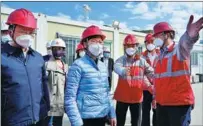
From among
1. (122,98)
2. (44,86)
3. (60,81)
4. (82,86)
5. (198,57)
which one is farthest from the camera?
(198,57)

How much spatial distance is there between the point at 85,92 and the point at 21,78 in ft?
2.62

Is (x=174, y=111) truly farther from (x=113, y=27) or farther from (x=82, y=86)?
(x=113, y=27)

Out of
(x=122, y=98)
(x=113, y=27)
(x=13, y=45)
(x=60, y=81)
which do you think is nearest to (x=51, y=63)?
(x=60, y=81)

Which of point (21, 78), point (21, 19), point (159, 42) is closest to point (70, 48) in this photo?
point (159, 42)

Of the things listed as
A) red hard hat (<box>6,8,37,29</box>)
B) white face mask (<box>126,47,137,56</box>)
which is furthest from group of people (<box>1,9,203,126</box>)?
white face mask (<box>126,47,137,56</box>)

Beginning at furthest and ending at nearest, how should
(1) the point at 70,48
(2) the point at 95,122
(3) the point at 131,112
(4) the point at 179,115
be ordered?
1. (1) the point at 70,48
2. (3) the point at 131,112
3. (4) the point at 179,115
4. (2) the point at 95,122

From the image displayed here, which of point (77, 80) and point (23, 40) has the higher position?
point (23, 40)

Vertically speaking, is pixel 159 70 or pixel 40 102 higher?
pixel 159 70

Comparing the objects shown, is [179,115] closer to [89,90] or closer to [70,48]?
[89,90]

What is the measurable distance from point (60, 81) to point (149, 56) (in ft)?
8.39

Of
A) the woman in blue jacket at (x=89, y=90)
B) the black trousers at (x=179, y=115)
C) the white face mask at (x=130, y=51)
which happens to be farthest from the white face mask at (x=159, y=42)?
the white face mask at (x=130, y=51)

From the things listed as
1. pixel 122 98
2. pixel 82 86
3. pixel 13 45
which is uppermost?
pixel 13 45

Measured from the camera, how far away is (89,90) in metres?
3.49

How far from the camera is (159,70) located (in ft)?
13.7
